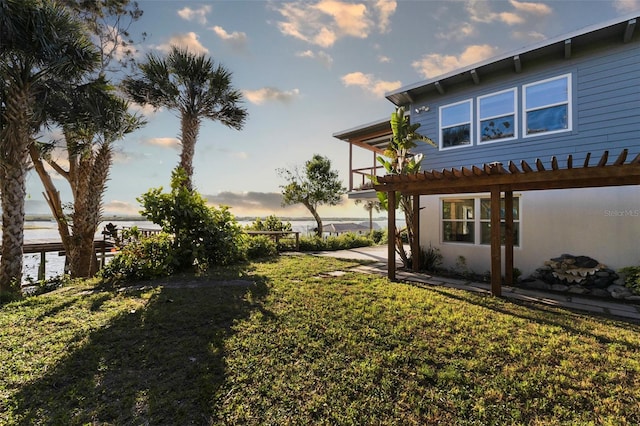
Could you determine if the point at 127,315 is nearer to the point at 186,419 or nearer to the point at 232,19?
the point at 186,419

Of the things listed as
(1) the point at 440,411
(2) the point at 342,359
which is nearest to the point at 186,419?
(2) the point at 342,359

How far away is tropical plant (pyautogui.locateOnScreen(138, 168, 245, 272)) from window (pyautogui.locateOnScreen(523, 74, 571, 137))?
27.9 feet

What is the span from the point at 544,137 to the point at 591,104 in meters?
1.04

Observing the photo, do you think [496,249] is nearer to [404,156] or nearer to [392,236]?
[392,236]

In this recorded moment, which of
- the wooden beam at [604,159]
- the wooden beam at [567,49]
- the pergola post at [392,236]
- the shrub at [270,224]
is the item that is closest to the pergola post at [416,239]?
the pergola post at [392,236]

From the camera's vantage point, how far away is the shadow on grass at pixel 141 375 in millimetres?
2188

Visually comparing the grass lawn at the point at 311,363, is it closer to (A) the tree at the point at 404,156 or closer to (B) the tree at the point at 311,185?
(A) the tree at the point at 404,156

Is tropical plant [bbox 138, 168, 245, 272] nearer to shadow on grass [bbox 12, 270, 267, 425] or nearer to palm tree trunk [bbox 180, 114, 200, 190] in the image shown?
palm tree trunk [bbox 180, 114, 200, 190]

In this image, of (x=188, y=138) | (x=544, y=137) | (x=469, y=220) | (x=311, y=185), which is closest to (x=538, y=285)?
(x=469, y=220)

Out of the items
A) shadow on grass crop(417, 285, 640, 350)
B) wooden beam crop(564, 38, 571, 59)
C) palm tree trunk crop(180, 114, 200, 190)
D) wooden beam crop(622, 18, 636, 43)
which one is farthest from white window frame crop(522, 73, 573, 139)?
palm tree trunk crop(180, 114, 200, 190)

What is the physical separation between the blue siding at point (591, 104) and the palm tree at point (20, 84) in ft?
35.2

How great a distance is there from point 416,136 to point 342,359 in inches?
262

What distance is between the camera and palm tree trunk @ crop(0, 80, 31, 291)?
6.48 metres

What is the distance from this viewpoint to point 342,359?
293 centimetres
